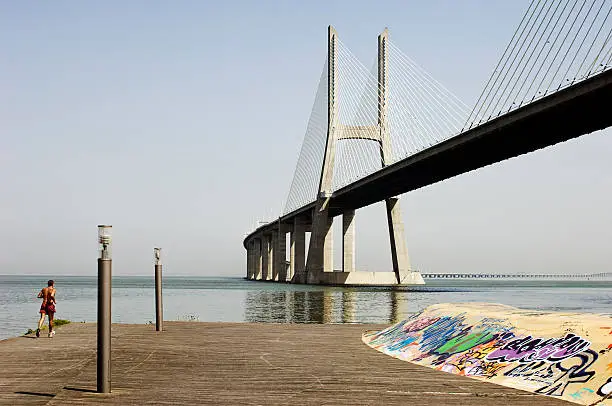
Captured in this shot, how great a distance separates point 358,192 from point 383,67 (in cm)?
1578

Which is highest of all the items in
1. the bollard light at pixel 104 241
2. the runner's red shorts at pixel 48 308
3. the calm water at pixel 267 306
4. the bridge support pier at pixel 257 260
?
the bridge support pier at pixel 257 260

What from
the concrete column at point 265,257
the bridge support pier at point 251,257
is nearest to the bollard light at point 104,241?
the concrete column at point 265,257

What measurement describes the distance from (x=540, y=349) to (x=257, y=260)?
155555mm

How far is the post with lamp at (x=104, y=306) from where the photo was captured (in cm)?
885

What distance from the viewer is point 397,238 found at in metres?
86.4

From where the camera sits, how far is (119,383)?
9.59 meters

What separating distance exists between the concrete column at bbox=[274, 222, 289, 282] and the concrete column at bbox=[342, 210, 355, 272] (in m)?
20.5

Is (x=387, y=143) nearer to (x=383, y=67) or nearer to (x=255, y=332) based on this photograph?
(x=383, y=67)

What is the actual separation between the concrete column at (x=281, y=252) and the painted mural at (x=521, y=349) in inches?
4101

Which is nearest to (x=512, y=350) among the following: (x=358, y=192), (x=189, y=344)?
(x=189, y=344)

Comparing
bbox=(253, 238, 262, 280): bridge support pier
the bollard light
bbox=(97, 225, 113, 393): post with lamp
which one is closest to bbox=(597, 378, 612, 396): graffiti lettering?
bbox=(97, 225, 113, 393): post with lamp

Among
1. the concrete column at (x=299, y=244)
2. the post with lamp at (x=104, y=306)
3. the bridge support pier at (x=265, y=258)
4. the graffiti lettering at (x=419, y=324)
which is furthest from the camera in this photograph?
the bridge support pier at (x=265, y=258)

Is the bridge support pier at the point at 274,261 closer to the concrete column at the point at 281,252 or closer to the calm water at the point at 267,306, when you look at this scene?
the concrete column at the point at 281,252

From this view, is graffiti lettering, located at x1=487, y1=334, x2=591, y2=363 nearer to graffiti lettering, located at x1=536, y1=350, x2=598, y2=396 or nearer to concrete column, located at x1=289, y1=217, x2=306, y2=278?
graffiti lettering, located at x1=536, y1=350, x2=598, y2=396
